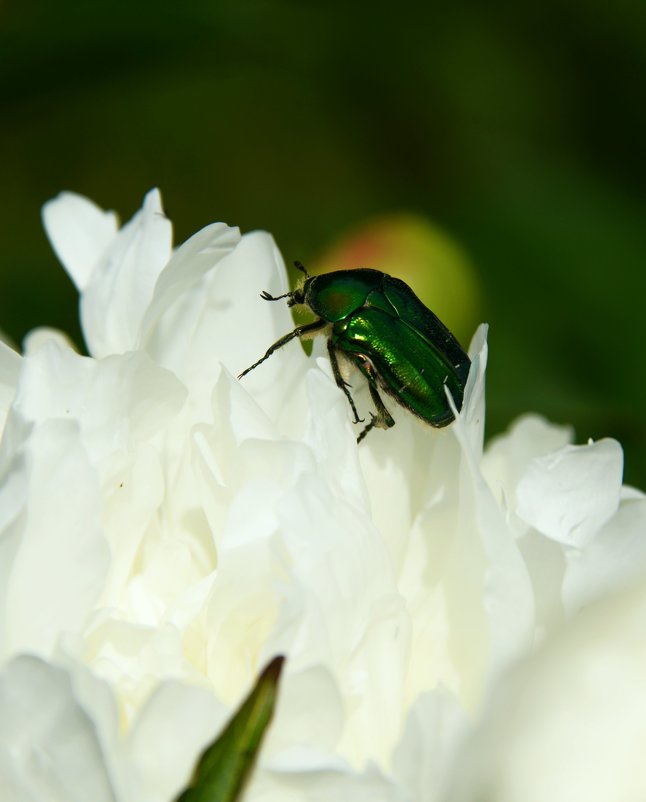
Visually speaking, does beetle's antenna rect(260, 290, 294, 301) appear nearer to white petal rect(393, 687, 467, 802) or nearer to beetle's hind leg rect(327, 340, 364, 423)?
beetle's hind leg rect(327, 340, 364, 423)

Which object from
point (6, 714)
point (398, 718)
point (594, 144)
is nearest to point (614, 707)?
point (398, 718)

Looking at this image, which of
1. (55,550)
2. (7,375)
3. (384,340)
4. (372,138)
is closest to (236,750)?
(55,550)

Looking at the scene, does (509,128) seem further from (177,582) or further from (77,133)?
(177,582)

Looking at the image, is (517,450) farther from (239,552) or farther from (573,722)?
(573,722)

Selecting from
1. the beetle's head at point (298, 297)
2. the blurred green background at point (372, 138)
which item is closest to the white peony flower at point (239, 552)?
the beetle's head at point (298, 297)

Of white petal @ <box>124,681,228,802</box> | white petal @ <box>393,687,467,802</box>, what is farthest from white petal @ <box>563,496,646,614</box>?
white petal @ <box>124,681,228,802</box>

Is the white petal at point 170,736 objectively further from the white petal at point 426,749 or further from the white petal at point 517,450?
the white petal at point 517,450
